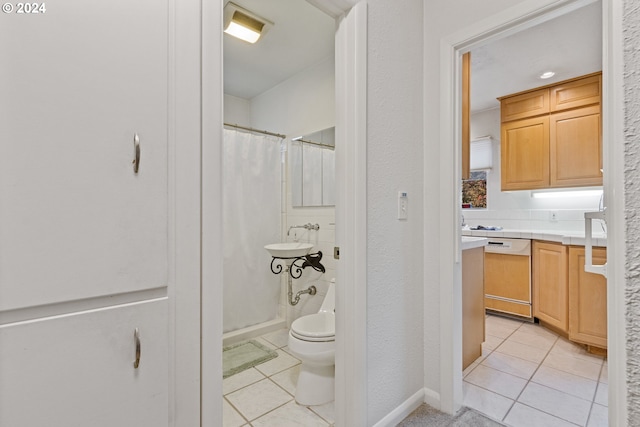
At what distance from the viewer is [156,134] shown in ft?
2.63

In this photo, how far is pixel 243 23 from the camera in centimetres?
212

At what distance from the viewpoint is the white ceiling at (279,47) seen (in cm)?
205

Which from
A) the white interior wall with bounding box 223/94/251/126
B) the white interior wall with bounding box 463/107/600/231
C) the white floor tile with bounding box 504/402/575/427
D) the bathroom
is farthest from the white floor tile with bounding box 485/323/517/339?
the white interior wall with bounding box 223/94/251/126

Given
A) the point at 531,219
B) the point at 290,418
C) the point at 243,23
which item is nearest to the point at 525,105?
the point at 531,219

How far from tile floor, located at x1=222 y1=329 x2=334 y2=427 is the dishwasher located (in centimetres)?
218

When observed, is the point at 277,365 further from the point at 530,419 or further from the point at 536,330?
the point at 536,330

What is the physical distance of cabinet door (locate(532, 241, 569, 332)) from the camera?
2648mm

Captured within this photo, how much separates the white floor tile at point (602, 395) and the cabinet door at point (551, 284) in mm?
779

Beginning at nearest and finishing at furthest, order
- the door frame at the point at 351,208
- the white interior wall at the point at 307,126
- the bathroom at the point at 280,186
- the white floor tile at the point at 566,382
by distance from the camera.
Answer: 1. the door frame at the point at 351,208
2. the white floor tile at the point at 566,382
3. the bathroom at the point at 280,186
4. the white interior wall at the point at 307,126

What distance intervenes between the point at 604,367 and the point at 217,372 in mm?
2762

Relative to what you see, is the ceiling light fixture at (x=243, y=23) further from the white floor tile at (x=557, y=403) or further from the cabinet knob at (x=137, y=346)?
the white floor tile at (x=557, y=403)

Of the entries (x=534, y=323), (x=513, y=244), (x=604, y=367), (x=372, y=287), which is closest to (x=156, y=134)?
(x=372, y=287)

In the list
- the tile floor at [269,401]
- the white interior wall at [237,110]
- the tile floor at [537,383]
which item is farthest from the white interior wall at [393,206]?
the white interior wall at [237,110]

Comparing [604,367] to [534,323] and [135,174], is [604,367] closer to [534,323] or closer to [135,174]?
[534,323]
